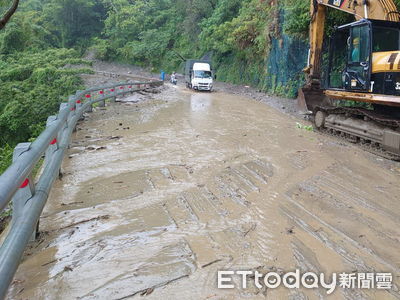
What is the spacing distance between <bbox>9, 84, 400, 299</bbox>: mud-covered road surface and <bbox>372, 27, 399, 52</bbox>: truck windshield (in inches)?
125

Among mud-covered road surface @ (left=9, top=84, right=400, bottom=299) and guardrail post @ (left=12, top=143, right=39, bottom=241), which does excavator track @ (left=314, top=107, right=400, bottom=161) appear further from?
guardrail post @ (left=12, top=143, right=39, bottom=241)

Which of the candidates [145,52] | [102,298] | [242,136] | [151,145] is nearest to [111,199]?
[102,298]

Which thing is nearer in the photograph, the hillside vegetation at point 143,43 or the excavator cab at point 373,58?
the excavator cab at point 373,58

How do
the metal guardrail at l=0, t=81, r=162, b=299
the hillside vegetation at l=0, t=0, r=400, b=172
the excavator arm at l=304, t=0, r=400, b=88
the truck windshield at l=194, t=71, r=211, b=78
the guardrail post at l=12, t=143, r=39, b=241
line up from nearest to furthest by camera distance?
the metal guardrail at l=0, t=81, r=162, b=299
the guardrail post at l=12, t=143, r=39, b=241
the excavator arm at l=304, t=0, r=400, b=88
the hillside vegetation at l=0, t=0, r=400, b=172
the truck windshield at l=194, t=71, r=211, b=78

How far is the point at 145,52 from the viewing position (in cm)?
5162

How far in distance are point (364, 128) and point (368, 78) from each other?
1409 millimetres

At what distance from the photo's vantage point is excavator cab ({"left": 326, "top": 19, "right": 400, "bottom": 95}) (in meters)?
8.97

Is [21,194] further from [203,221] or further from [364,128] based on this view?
[364,128]

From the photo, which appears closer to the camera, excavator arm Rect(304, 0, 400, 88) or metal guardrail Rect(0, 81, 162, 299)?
metal guardrail Rect(0, 81, 162, 299)

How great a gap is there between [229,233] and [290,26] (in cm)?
1777

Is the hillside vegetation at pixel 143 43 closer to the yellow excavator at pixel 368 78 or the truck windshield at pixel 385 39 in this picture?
the yellow excavator at pixel 368 78

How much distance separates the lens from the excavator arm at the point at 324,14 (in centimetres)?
1041

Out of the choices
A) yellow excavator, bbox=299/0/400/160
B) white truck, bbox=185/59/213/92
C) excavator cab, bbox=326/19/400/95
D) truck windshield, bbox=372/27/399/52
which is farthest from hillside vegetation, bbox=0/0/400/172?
truck windshield, bbox=372/27/399/52

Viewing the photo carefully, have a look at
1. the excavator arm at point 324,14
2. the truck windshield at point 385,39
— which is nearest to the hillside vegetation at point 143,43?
the excavator arm at point 324,14
